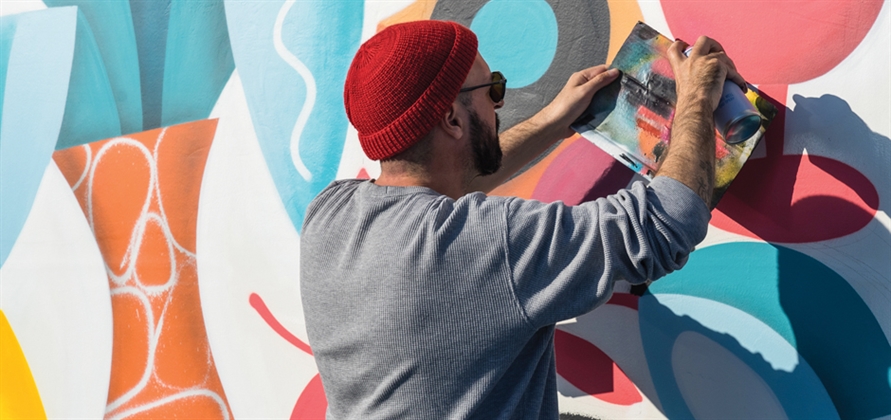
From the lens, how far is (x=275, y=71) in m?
2.22

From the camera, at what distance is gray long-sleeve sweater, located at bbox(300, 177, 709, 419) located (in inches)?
45.5

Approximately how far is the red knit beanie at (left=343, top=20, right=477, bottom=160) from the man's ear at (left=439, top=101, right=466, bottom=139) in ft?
0.08

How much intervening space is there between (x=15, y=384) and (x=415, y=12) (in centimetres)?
212

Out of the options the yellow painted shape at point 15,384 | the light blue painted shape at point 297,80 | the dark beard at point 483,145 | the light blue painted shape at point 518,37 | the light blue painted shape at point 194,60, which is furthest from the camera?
the yellow painted shape at point 15,384

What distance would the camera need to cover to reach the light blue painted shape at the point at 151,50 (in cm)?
235

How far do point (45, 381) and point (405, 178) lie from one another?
77.4 inches

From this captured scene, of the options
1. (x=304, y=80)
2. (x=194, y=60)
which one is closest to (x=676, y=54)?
(x=304, y=80)

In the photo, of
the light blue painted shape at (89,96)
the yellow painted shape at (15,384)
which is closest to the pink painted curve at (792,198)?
the light blue painted shape at (89,96)

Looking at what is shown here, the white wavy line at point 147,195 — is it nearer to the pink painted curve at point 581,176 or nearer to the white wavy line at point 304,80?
the white wavy line at point 304,80

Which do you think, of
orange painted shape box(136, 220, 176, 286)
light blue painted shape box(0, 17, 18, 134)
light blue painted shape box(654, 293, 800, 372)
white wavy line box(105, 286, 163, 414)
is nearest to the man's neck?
light blue painted shape box(654, 293, 800, 372)

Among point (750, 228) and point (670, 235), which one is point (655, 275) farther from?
point (750, 228)

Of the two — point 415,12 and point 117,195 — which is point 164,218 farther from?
point 415,12

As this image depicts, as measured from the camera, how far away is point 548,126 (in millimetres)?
1695

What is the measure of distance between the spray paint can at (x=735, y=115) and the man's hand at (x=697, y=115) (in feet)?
0.08
